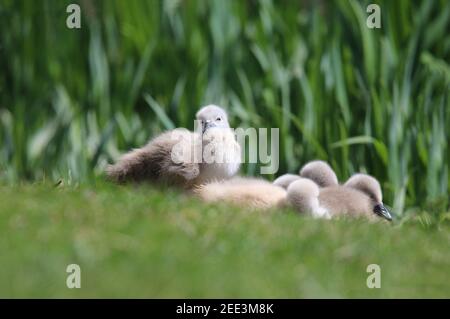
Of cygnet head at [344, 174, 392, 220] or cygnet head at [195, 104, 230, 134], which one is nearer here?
cygnet head at [195, 104, 230, 134]

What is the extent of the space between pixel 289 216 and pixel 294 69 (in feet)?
11.2

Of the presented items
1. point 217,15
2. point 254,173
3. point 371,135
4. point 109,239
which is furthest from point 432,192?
point 109,239

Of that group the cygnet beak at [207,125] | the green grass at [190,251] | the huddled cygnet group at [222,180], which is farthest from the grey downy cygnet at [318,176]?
Answer: the green grass at [190,251]

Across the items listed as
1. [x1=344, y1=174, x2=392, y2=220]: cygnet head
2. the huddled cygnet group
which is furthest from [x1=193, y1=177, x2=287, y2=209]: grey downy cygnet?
[x1=344, y1=174, x2=392, y2=220]: cygnet head

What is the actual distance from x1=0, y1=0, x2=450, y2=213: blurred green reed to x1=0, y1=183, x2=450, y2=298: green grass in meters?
2.58

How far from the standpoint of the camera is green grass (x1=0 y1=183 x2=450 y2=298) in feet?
12.3

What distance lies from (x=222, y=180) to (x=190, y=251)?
2049mm

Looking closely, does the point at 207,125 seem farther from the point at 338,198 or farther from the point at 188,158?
the point at 338,198

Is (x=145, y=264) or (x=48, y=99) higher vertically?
(x=48, y=99)

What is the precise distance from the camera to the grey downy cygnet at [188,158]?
6008 mm

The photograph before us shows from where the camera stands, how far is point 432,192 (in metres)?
7.66

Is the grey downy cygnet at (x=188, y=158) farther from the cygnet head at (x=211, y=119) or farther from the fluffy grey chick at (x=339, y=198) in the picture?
the fluffy grey chick at (x=339, y=198)

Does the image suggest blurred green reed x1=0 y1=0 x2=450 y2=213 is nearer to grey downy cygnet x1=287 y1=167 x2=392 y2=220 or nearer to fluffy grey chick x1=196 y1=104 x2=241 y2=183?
grey downy cygnet x1=287 y1=167 x2=392 y2=220
